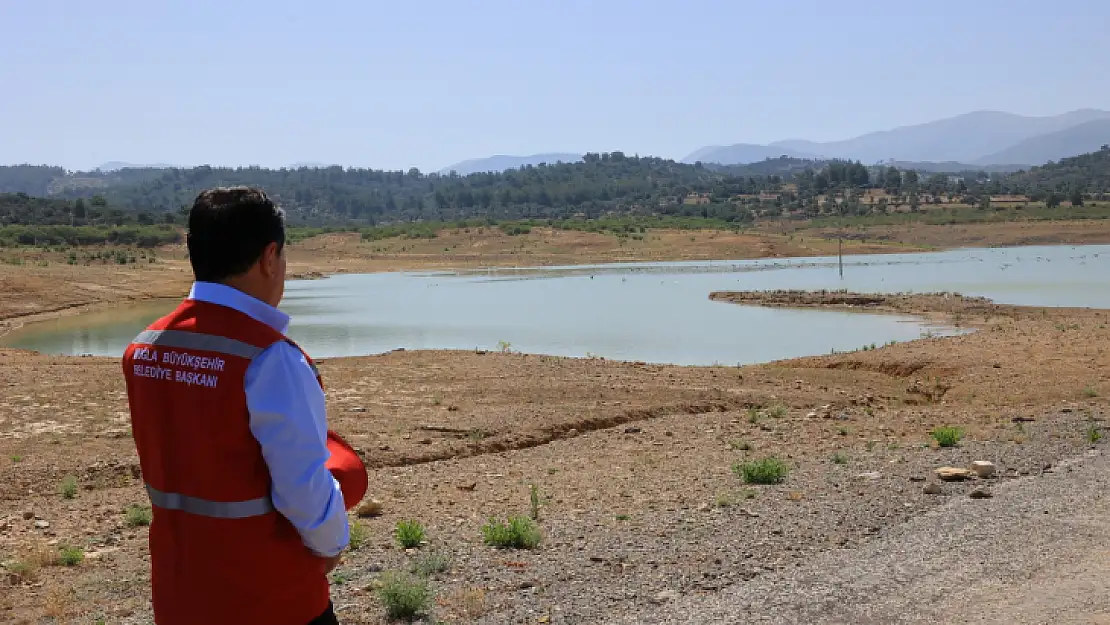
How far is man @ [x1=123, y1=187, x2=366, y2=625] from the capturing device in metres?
2.53

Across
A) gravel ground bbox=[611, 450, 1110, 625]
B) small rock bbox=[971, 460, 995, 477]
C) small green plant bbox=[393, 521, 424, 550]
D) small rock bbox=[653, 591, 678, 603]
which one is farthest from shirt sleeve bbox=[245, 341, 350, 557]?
small rock bbox=[971, 460, 995, 477]

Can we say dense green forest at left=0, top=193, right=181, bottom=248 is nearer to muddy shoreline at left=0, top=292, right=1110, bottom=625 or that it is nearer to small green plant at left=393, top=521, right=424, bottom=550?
muddy shoreline at left=0, top=292, right=1110, bottom=625

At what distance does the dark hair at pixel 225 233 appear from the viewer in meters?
2.67

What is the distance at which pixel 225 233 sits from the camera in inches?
105

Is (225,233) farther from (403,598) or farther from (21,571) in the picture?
(21,571)

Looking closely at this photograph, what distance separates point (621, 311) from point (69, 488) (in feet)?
92.7

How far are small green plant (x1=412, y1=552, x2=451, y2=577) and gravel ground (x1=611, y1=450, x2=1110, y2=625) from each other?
4.52 ft

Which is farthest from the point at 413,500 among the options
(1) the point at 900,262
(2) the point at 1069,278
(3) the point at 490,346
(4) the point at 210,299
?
(1) the point at 900,262

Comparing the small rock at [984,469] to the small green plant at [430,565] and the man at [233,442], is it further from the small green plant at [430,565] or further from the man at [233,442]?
the man at [233,442]

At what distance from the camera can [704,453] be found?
1047 cm

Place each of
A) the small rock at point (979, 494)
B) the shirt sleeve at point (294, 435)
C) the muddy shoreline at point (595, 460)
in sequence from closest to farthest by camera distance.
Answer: the shirt sleeve at point (294, 435), the muddy shoreline at point (595, 460), the small rock at point (979, 494)

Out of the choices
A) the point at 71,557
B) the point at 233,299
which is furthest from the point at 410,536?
A: the point at 233,299

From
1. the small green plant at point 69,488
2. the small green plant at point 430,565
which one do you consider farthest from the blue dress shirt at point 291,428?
the small green plant at point 69,488

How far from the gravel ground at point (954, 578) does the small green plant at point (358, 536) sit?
2287 millimetres
